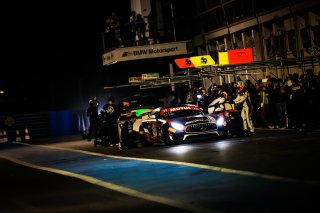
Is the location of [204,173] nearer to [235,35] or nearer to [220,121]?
[220,121]

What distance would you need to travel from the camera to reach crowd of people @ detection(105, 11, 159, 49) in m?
34.1

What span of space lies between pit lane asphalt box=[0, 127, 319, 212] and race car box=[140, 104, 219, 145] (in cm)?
38

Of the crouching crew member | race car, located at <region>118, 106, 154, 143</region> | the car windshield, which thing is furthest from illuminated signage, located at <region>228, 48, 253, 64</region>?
the crouching crew member

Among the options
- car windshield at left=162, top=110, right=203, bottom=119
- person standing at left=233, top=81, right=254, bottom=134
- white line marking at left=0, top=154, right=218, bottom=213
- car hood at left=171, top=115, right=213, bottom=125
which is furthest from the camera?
person standing at left=233, top=81, right=254, bottom=134

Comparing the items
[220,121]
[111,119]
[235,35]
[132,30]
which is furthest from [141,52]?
[220,121]

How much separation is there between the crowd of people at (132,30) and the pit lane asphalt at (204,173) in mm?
12883

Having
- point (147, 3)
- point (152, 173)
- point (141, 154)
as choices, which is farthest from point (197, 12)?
point (152, 173)

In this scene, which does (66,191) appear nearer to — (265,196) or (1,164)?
(265,196)

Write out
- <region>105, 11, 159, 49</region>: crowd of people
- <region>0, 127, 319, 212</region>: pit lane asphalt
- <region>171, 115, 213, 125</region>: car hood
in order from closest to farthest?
<region>0, 127, 319, 212</region>: pit lane asphalt
<region>171, 115, 213, 125</region>: car hood
<region>105, 11, 159, 49</region>: crowd of people

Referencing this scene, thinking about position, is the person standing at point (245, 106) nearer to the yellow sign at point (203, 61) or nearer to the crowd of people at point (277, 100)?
the crowd of people at point (277, 100)

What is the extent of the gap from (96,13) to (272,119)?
87.9 feet

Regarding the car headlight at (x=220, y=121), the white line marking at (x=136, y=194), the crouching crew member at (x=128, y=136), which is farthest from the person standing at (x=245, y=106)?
the white line marking at (x=136, y=194)

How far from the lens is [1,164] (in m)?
20.6

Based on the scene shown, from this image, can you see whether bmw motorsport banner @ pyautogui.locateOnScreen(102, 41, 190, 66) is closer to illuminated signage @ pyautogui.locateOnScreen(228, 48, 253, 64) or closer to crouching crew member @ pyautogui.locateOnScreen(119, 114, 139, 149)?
illuminated signage @ pyautogui.locateOnScreen(228, 48, 253, 64)
